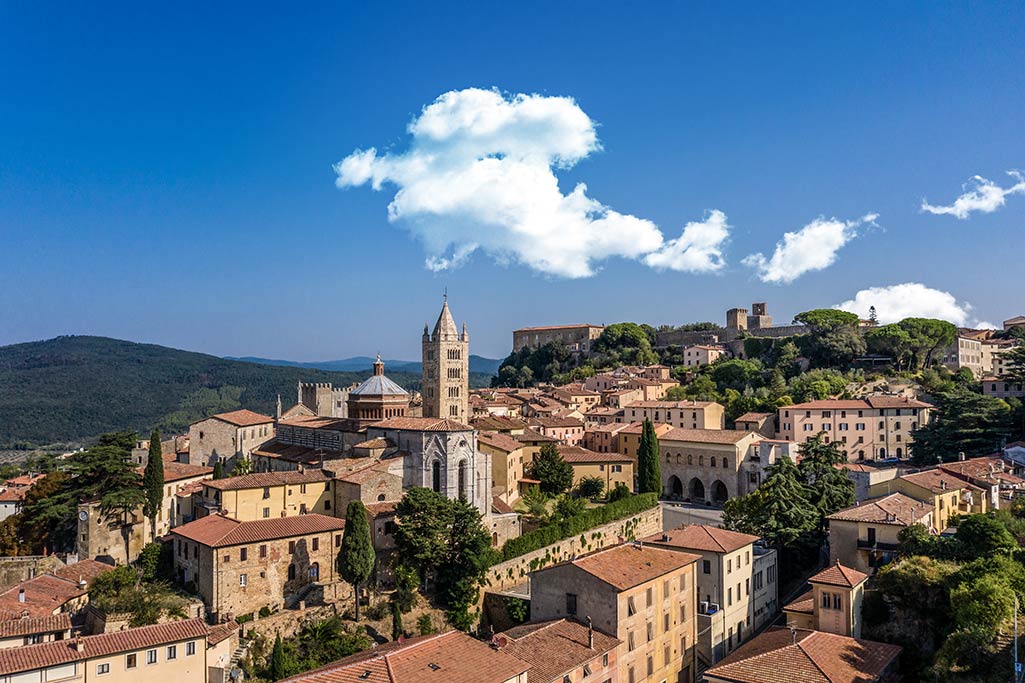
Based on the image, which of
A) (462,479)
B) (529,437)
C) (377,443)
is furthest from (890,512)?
(377,443)

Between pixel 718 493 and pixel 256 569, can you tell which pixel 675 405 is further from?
pixel 256 569

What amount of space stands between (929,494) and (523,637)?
25050 mm

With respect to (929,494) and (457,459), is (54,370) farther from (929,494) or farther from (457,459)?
(929,494)

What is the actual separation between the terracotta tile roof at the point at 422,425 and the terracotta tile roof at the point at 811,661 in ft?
74.1

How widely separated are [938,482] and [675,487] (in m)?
28.2

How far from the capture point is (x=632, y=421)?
7819cm

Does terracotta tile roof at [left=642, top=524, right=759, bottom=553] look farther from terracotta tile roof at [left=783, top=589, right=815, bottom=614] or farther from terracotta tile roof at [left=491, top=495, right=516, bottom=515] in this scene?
terracotta tile roof at [left=491, top=495, right=516, bottom=515]

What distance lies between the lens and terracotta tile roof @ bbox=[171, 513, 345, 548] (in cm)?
3756

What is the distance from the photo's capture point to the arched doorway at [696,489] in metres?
66.9

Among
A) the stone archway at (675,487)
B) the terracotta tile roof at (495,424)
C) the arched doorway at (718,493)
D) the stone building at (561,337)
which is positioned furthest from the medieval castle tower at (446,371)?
the stone building at (561,337)

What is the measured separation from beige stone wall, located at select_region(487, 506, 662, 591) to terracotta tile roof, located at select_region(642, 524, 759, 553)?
7.95 meters

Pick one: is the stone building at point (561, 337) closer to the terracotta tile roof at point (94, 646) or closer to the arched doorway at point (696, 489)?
the arched doorway at point (696, 489)

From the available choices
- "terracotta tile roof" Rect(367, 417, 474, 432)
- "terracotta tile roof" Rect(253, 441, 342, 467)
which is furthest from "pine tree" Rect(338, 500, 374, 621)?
"terracotta tile roof" Rect(253, 441, 342, 467)

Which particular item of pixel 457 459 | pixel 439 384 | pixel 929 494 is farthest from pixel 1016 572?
pixel 439 384
